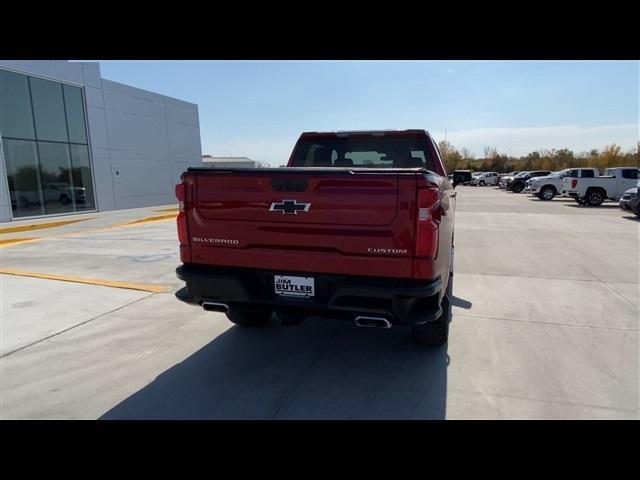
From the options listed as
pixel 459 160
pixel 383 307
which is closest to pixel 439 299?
pixel 383 307

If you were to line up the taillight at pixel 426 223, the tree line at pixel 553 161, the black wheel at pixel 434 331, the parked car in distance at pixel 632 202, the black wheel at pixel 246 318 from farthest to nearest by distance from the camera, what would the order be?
the tree line at pixel 553 161 < the parked car in distance at pixel 632 202 < the black wheel at pixel 246 318 < the black wheel at pixel 434 331 < the taillight at pixel 426 223

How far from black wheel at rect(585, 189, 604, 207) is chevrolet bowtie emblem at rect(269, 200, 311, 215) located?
22.0 meters

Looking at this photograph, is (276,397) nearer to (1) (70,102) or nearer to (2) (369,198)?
(2) (369,198)

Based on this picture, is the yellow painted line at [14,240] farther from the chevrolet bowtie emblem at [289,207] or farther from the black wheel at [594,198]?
the black wheel at [594,198]

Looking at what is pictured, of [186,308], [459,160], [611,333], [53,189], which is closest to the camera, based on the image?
[611,333]

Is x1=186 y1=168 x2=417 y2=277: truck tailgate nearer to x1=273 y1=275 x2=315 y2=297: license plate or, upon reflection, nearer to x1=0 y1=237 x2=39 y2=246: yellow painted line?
x1=273 y1=275 x2=315 y2=297: license plate

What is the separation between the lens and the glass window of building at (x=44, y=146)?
15.6 metres

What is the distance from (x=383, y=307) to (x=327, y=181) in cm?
103

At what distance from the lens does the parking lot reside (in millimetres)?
Answer: 2873

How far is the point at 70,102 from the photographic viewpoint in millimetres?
18250

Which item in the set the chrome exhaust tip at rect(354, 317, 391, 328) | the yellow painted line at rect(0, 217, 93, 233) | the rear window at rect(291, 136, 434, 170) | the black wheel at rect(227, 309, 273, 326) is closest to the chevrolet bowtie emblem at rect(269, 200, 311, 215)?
the chrome exhaust tip at rect(354, 317, 391, 328)

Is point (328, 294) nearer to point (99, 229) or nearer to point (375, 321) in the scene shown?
point (375, 321)

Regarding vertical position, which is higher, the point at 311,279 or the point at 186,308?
the point at 311,279

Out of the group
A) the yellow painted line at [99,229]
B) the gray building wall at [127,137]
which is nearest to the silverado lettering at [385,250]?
the yellow painted line at [99,229]
